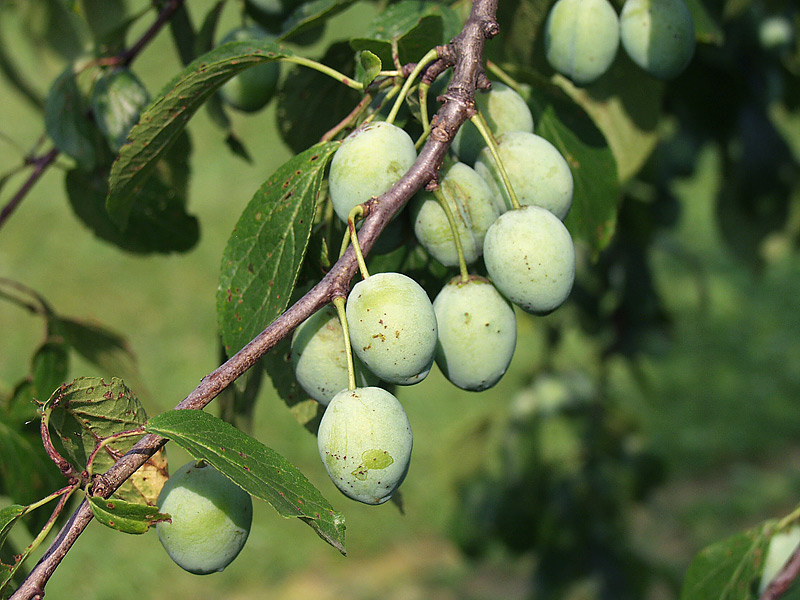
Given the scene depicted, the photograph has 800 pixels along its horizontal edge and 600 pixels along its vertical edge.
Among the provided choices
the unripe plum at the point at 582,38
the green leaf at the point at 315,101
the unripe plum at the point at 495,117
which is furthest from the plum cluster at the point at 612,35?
the green leaf at the point at 315,101

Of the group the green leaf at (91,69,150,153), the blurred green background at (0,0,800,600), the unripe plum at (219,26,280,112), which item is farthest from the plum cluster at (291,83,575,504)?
the blurred green background at (0,0,800,600)

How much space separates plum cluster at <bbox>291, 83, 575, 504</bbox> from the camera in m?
0.57

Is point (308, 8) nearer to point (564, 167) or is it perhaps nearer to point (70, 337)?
point (564, 167)

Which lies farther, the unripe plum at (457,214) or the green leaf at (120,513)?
the unripe plum at (457,214)

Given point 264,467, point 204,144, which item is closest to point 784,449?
point 264,467

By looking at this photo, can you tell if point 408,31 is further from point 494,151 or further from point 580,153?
point 580,153

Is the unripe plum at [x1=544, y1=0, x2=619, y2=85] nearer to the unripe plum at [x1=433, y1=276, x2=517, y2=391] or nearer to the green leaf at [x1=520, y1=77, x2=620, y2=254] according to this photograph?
the green leaf at [x1=520, y1=77, x2=620, y2=254]

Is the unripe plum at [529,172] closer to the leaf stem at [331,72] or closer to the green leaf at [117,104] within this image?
the leaf stem at [331,72]

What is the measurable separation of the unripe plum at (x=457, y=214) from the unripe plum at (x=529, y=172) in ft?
0.08

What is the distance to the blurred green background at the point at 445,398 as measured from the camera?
7.97ft

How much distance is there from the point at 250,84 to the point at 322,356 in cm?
45

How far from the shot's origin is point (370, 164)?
0.61 meters

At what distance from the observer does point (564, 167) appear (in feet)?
2.31

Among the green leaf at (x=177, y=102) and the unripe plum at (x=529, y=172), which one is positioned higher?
the green leaf at (x=177, y=102)
